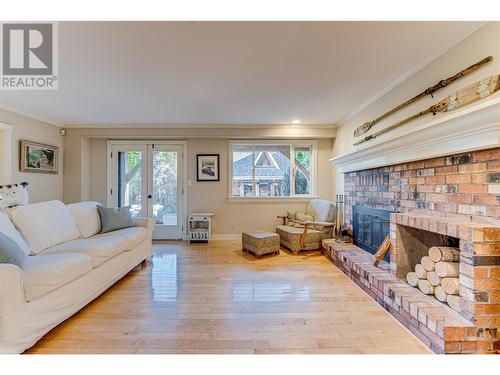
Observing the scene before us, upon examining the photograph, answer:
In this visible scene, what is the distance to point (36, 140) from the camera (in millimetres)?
4184

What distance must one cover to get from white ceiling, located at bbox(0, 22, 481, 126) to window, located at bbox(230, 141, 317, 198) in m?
1.19

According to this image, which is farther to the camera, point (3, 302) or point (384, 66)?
point (384, 66)

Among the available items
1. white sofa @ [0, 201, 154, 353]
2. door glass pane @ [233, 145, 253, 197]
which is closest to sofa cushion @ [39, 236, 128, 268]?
white sofa @ [0, 201, 154, 353]

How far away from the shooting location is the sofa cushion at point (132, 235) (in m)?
3.02

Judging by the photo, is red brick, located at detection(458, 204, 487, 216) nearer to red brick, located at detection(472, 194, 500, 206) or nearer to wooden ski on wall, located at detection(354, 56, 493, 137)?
red brick, located at detection(472, 194, 500, 206)

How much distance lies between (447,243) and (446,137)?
0.94 m

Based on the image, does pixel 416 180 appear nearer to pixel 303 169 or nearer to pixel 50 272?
pixel 303 169

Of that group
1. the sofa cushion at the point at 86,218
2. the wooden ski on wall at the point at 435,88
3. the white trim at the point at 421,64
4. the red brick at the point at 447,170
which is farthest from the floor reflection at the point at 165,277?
the white trim at the point at 421,64

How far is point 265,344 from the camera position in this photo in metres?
1.73

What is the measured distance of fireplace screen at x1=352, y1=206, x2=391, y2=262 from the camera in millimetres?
3027

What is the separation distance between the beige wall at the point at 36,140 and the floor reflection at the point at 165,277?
92.5 inches
